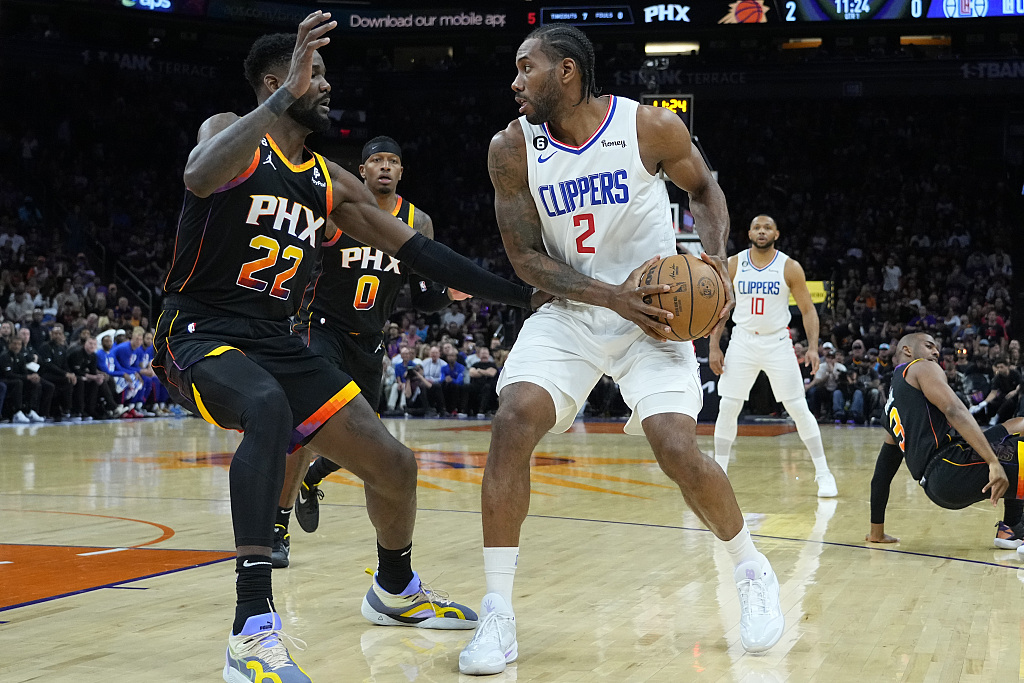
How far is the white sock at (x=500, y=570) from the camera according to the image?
3781 millimetres

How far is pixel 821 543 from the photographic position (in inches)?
243

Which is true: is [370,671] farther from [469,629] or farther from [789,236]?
[789,236]

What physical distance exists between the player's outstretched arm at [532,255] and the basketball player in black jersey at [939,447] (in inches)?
107

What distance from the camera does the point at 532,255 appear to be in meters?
4.14

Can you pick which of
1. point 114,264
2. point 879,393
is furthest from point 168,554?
point 114,264

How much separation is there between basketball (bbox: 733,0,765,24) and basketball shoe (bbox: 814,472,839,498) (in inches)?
721

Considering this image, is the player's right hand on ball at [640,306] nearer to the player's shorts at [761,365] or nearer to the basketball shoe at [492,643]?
the basketball shoe at [492,643]

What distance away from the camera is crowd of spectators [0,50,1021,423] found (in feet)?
56.3

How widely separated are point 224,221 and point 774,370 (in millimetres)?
6162

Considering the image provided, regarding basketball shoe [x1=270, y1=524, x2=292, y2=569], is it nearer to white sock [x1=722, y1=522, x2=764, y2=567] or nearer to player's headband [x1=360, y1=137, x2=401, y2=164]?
player's headband [x1=360, y1=137, x2=401, y2=164]

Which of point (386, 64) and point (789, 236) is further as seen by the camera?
point (386, 64)

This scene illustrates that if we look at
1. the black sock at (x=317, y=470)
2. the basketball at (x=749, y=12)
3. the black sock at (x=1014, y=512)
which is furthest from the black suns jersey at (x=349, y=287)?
the basketball at (x=749, y=12)

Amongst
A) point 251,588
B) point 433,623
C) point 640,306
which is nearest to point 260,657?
point 251,588

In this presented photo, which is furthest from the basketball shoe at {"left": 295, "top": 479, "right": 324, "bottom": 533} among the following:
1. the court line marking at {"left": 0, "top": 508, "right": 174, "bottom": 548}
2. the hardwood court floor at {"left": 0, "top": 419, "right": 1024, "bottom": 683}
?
the court line marking at {"left": 0, "top": 508, "right": 174, "bottom": 548}
